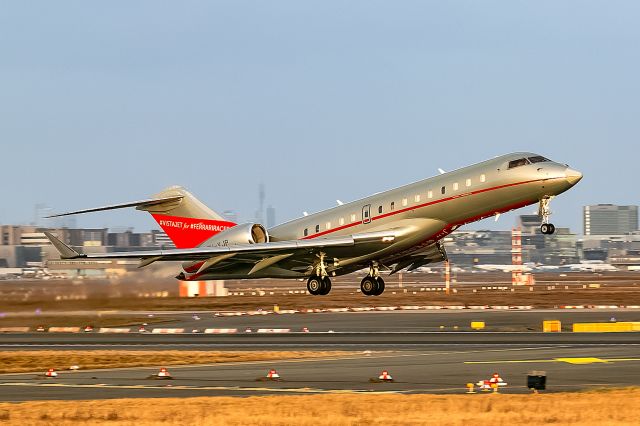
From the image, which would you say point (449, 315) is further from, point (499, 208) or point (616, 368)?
point (616, 368)

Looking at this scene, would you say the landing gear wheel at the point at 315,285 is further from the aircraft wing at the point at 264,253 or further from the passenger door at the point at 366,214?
the passenger door at the point at 366,214

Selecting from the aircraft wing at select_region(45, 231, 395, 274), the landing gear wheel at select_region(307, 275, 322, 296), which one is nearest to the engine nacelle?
the aircraft wing at select_region(45, 231, 395, 274)

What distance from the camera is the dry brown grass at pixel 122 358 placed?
30094 mm

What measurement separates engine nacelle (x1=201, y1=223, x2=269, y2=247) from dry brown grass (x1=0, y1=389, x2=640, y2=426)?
25.5 m

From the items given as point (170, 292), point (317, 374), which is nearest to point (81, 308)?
point (170, 292)

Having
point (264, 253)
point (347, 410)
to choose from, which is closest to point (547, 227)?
point (264, 253)

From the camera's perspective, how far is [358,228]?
146 ft

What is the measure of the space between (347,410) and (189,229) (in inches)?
1254

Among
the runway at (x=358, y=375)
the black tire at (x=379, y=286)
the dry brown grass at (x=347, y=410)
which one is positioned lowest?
the runway at (x=358, y=375)

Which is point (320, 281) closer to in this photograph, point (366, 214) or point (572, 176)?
point (366, 214)

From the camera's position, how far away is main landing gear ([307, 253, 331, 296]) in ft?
150

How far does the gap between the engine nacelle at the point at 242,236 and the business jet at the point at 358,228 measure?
0.05 m

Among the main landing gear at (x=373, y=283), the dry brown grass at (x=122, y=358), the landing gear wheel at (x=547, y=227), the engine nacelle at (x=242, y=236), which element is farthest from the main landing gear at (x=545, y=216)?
the engine nacelle at (x=242, y=236)

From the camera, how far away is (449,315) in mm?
51875
